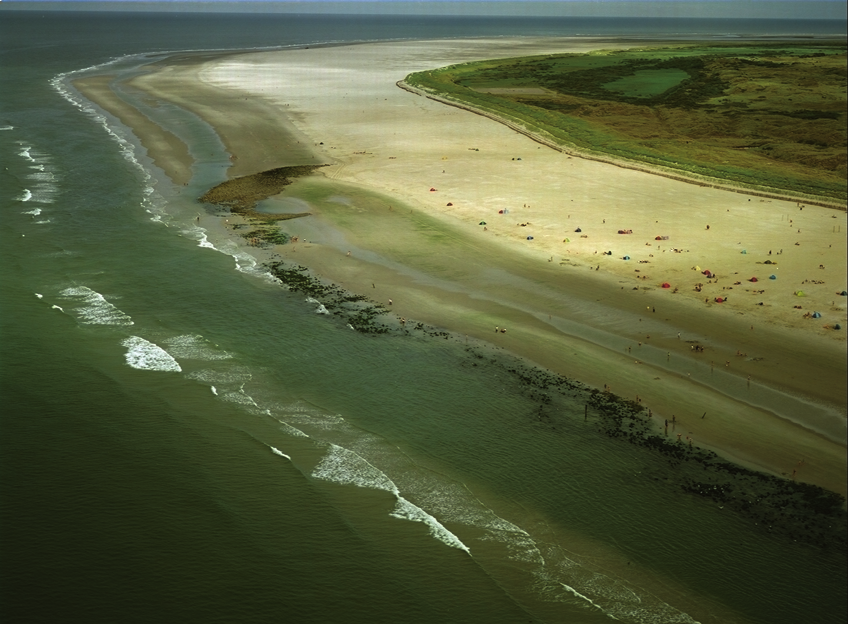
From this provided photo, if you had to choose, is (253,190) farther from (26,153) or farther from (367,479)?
(367,479)

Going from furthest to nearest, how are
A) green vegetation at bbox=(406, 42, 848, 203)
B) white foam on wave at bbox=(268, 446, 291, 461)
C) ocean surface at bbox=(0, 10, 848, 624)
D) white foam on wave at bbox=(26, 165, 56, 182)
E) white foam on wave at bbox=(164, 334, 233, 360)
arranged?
green vegetation at bbox=(406, 42, 848, 203) < white foam on wave at bbox=(26, 165, 56, 182) < white foam on wave at bbox=(164, 334, 233, 360) < white foam on wave at bbox=(268, 446, 291, 461) < ocean surface at bbox=(0, 10, 848, 624)

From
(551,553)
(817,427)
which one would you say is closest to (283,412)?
(551,553)

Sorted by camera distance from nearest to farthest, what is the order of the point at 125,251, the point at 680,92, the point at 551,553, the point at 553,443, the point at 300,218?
the point at 551,553, the point at 553,443, the point at 125,251, the point at 300,218, the point at 680,92

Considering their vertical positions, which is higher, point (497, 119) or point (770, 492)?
point (497, 119)

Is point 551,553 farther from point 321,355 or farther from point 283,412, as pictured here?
point 321,355

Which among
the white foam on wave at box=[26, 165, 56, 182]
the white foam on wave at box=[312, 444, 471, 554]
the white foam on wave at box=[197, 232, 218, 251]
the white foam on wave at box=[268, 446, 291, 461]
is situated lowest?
the white foam on wave at box=[312, 444, 471, 554]

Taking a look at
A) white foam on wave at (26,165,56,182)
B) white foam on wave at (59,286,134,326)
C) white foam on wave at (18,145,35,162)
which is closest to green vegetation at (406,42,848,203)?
white foam on wave at (59,286,134,326)

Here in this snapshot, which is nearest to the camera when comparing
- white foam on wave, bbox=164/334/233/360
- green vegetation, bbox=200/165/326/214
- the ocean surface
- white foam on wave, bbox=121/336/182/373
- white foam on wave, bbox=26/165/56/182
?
the ocean surface

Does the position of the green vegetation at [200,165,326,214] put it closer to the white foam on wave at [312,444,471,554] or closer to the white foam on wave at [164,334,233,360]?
the white foam on wave at [164,334,233,360]

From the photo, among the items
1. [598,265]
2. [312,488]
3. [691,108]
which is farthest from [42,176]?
[691,108]
